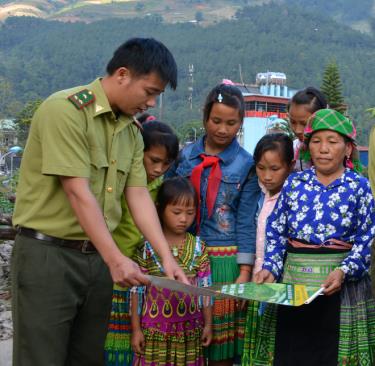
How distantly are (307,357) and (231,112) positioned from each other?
1250 mm

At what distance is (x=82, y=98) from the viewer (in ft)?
8.28

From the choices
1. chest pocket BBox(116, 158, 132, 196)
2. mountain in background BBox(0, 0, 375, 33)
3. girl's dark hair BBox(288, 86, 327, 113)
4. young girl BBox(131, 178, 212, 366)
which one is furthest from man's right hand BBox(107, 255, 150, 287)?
mountain in background BBox(0, 0, 375, 33)

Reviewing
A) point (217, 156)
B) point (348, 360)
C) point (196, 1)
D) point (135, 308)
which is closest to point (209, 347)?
point (135, 308)

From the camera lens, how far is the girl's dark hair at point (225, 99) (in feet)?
11.0

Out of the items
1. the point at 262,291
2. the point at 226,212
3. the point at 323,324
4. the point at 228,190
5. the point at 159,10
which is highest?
the point at 159,10

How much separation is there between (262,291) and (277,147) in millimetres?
890

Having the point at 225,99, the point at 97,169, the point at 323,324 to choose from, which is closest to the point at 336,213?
the point at 323,324

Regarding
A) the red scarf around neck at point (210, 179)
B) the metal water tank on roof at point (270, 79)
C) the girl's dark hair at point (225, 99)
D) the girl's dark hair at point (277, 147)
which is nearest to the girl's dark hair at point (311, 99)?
the girl's dark hair at point (277, 147)

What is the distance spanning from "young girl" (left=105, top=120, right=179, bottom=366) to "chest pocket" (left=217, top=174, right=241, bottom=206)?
0.30m

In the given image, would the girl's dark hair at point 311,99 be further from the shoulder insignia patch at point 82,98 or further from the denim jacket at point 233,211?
the shoulder insignia patch at point 82,98

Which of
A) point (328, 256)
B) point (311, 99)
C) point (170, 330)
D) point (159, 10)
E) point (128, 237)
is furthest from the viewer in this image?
point (159, 10)

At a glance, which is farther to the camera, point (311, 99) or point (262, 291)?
point (311, 99)

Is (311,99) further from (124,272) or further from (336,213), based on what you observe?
(124,272)

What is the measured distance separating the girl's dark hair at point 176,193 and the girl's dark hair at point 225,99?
0.37 meters
